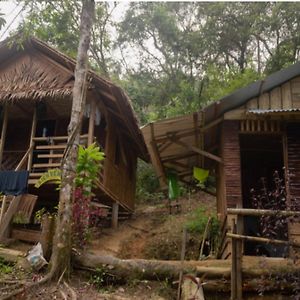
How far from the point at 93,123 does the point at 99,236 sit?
3380mm

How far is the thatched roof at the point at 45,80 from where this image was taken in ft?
36.6

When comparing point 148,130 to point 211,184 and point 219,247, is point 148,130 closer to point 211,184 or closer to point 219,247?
point 219,247

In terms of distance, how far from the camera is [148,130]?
817 cm

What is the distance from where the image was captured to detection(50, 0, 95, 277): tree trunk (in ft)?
21.5

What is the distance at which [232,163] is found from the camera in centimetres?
829

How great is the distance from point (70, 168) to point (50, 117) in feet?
21.7

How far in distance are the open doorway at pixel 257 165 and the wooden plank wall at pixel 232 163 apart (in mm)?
1016

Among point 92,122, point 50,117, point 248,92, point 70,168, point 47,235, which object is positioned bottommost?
point 47,235

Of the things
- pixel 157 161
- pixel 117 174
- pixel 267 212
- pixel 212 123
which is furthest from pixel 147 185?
pixel 267 212

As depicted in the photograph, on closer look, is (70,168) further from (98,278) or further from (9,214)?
(9,214)

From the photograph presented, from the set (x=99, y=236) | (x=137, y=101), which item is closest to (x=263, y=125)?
(x=99, y=236)

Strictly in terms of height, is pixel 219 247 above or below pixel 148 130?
below

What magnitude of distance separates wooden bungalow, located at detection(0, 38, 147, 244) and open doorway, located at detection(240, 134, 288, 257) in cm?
363

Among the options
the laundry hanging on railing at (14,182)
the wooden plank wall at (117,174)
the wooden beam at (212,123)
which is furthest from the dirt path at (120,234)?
the wooden beam at (212,123)
